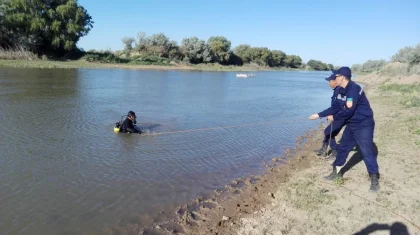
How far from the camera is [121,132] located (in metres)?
11.8

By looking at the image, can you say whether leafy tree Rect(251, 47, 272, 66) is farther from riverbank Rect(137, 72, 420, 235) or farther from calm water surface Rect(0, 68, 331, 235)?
riverbank Rect(137, 72, 420, 235)

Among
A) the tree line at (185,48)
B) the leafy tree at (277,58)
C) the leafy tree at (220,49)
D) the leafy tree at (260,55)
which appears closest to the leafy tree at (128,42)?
the tree line at (185,48)

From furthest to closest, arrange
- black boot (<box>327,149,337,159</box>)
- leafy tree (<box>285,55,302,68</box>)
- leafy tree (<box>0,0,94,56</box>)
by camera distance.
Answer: leafy tree (<box>285,55,302,68</box>) → leafy tree (<box>0,0,94,56</box>) → black boot (<box>327,149,337,159</box>)

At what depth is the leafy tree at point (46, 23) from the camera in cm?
5134

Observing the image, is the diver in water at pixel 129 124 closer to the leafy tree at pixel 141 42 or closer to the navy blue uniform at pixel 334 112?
the navy blue uniform at pixel 334 112

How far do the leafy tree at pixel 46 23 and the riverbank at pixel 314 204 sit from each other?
5649cm

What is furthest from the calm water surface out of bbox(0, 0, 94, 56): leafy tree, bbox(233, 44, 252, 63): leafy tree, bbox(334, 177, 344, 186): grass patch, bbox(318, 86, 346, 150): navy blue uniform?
bbox(233, 44, 252, 63): leafy tree

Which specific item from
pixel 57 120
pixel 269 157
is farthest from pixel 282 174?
pixel 57 120

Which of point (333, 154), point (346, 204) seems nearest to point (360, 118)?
point (346, 204)

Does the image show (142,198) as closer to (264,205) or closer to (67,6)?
(264,205)

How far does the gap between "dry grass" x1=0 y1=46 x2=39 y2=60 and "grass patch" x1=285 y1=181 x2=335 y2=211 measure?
52.2 m

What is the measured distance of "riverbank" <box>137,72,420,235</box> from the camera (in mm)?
5363

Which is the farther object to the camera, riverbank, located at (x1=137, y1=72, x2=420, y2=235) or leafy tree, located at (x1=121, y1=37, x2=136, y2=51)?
→ leafy tree, located at (x1=121, y1=37, x2=136, y2=51)

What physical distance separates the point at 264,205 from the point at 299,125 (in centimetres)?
988
